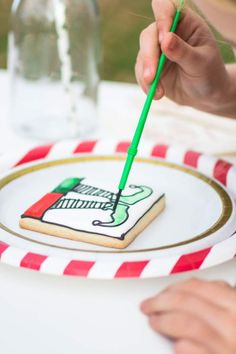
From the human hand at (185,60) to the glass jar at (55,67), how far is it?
233 millimetres

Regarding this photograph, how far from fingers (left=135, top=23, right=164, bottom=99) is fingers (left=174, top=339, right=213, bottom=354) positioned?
36cm

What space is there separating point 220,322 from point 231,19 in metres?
0.34

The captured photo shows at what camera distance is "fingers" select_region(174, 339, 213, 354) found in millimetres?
485

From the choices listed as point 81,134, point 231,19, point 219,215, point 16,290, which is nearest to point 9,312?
point 16,290

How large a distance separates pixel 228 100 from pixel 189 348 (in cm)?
60

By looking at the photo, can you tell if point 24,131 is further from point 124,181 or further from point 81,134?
point 124,181

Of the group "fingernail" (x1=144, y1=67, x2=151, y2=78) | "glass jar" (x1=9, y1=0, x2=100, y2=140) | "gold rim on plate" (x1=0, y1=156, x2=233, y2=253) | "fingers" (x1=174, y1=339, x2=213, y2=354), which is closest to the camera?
"fingers" (x1=174, y1=339, x2=213, y2=354)

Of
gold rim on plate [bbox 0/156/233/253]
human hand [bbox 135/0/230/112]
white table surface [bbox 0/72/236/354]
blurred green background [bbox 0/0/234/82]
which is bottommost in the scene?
blurred green background [bbox 0/0/234/82]

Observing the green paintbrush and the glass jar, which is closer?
the green paintbrush

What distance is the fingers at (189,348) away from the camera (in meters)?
0.49

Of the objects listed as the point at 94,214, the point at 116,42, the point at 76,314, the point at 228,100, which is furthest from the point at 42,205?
the point at 116,42

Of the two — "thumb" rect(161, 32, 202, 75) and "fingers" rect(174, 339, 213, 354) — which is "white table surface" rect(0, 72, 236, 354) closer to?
"fingers" rect(174, 339, 213, 354)

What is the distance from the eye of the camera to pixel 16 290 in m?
0.60

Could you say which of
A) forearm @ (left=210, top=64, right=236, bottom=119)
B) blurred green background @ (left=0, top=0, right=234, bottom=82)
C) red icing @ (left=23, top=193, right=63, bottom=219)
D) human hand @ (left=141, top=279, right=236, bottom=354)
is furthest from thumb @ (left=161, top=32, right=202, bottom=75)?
blurred green background @ (left=0, top=0, right=234, bottom=82)
